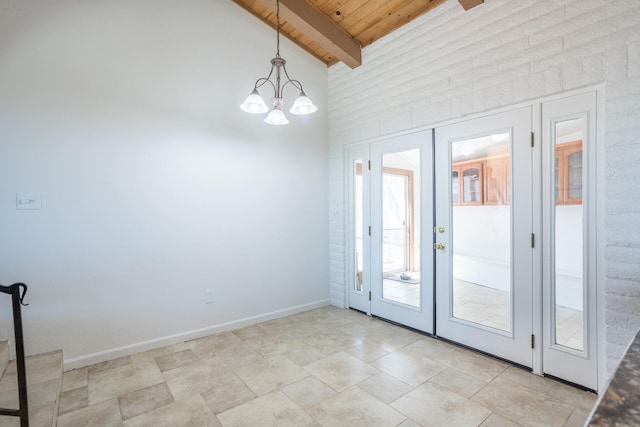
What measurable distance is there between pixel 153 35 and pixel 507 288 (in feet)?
13.2

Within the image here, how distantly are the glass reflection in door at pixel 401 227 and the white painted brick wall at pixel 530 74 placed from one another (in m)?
0.41

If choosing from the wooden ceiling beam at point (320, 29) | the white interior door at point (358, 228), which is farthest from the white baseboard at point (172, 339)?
the wooden ceiling beam at point (320, 29)

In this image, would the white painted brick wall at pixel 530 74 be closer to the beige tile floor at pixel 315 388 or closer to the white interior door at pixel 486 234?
the white interior door at pixel 486 234

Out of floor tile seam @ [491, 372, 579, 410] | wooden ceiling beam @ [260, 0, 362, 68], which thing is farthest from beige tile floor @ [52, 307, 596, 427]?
wooden ceiling beam @ [260, 0, 362, 68]

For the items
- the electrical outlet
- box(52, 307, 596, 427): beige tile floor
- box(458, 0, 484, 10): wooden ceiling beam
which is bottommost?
box(52, 307, 596, 427): beige tile floor

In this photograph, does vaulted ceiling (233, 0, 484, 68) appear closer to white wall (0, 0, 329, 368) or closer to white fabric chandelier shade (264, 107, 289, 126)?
white wall (0, 0, 329, 368)

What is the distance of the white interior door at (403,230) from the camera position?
10.7ft

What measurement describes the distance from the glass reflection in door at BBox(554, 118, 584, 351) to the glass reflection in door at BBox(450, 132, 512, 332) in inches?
13.6

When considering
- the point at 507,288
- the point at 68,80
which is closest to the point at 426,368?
the point at 507,288

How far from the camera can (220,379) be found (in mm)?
2508

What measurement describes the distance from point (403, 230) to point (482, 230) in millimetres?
883

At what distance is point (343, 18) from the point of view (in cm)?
353

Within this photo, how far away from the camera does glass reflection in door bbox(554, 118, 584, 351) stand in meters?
2.32

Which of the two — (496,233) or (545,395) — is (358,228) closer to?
(496,233)
